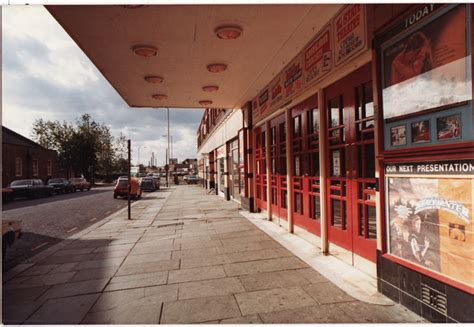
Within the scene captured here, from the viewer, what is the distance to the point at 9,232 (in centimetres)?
569

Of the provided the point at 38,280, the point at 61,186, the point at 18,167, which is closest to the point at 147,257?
the point at 38,280

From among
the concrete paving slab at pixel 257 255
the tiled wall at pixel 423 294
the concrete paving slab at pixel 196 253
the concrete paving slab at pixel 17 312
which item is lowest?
the concrete paving slab at pixel 17 312

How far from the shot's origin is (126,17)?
502 centimetres

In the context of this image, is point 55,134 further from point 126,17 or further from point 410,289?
point 410,289

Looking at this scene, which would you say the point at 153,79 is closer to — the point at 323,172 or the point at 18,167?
the point at 323,172

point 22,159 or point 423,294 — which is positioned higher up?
point 22,159

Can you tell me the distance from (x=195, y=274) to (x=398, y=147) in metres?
3.34

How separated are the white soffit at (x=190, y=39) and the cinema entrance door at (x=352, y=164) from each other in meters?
1.33

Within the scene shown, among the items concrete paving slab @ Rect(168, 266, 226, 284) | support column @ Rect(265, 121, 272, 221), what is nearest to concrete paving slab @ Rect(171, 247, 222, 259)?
concrete paving slab @ Rect(168, 266, 226, 284)

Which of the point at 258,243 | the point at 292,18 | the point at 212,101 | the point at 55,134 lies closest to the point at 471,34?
the point at 292,18

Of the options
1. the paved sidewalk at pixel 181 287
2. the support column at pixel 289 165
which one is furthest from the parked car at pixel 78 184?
the support column at pixel 289 165

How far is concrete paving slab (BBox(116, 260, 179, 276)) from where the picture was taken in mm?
5105

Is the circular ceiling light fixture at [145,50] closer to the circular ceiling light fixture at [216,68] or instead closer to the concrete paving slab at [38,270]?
the circular ceiling light fixture at [216,68]

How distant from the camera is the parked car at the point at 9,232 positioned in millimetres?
5531
